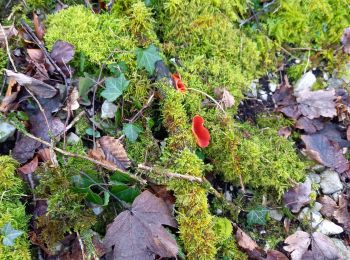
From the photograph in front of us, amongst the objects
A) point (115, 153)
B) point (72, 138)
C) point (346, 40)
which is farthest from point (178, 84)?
point (346, 40)

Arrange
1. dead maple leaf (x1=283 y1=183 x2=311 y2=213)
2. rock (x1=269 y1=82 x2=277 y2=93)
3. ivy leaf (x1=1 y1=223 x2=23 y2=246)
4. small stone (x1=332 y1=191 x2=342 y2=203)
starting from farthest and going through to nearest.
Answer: rock (x1=269 y1=82 x2=277 y2=93), small stone (x1=332 y1=191 x2=342 y2=203), dead maple leaf (x1=283 y1=183 x2=311 y2=213), ivy leaf (x1=1 y1=223 x2=23 y2=246)

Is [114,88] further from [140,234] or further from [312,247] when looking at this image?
[312,247]

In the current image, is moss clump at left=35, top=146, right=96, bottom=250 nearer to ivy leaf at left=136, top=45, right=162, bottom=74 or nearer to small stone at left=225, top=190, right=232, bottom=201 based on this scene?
ivy leaf at left=136, top=45, right=162, bottom=74

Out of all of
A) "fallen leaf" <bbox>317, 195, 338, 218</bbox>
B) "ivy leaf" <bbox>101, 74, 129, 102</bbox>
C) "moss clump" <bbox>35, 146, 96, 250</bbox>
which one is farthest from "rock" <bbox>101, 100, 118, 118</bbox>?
"fallen leaf" <bbox>317, 195, 338, 218</bbox>

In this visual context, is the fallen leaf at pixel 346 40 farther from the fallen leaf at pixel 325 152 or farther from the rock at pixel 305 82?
the fallen leaf at pixel 325 152

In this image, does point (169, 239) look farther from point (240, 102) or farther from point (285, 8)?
point (285, 8)

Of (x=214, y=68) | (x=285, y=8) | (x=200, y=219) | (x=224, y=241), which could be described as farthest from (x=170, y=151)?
(x=285, y=8)
